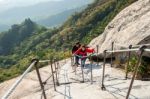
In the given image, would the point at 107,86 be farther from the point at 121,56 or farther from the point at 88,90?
the point at 121,56

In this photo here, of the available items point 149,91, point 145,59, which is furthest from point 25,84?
point 149,91

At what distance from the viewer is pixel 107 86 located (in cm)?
1055

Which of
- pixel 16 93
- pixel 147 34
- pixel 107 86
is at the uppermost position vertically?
pixel 147 34

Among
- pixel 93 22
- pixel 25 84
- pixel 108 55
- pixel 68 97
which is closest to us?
pixel 68 97

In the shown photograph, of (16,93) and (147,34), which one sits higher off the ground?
(147,34)

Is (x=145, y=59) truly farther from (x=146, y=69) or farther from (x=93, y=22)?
(x=93, y=22)

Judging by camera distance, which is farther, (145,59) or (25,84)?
(25,84)

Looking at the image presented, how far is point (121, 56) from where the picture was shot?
16984mm

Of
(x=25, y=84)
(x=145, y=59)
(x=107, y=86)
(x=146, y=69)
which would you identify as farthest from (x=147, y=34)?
(x=25, y=84)

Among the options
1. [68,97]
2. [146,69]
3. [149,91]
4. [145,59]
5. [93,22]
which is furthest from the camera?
[93,22]

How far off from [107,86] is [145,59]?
4781 mm

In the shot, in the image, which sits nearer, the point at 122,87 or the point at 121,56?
the point at 122,87

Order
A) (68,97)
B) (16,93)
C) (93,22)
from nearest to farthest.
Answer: (68,97), (16,93), (93,22)

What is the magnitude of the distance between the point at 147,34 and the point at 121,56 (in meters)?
2.10
